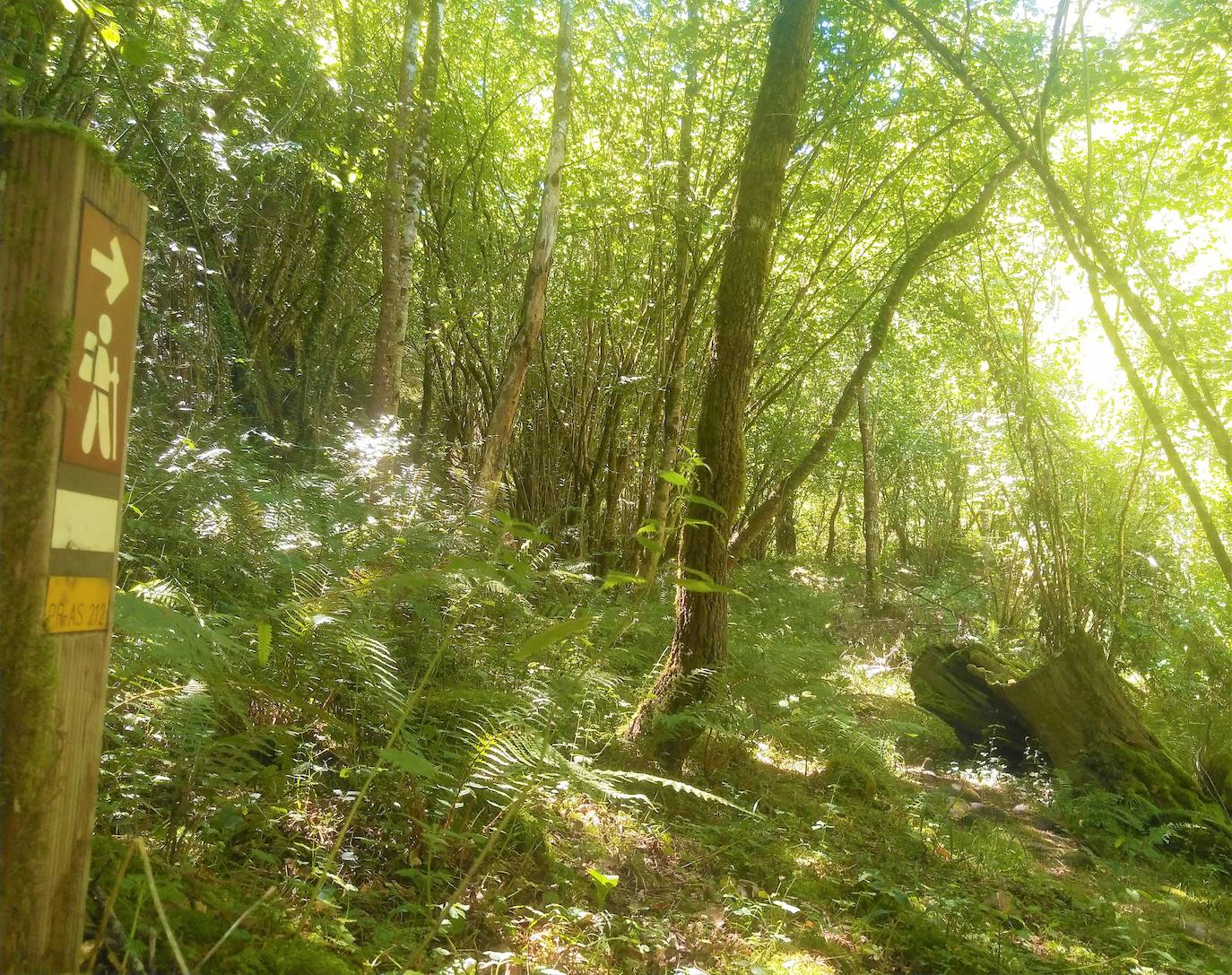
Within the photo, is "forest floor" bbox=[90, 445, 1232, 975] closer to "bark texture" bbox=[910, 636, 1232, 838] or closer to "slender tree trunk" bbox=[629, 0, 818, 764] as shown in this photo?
"slender tree trunk" bbox=[629, 0, 818, 764]


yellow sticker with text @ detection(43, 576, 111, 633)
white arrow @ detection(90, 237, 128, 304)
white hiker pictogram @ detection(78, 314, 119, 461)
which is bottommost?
yellow sticker with text @ detection(43, 576, 111, 633)

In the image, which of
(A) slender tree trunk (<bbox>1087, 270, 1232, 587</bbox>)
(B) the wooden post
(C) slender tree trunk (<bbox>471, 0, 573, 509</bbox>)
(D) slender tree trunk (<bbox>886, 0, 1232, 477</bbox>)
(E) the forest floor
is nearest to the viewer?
(B) the wooden post

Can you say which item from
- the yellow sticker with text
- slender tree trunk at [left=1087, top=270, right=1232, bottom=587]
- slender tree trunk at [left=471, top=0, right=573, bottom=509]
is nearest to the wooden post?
the yellow sticker with text

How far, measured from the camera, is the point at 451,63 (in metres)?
11.1

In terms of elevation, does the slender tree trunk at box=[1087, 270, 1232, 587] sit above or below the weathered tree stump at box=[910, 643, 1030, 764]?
above

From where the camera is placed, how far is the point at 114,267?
1.41 metres

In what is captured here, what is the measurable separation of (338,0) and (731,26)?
5668 millimetres

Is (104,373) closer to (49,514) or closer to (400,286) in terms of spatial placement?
(49,514)

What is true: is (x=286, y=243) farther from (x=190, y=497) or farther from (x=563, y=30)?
(x=190, y=497)

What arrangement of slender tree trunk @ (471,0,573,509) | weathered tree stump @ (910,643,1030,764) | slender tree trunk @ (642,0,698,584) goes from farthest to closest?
weathered tree stump @ (910,643,1030,764) < slender tree trunk @ (471,0,573,509) < slender tree trunk @ (642,0,698,584)

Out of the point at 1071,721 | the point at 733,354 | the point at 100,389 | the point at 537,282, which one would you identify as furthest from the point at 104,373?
the point at 1071,721

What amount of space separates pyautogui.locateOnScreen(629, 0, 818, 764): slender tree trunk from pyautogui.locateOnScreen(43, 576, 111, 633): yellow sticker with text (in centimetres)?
371

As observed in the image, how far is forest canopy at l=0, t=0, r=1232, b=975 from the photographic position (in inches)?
113

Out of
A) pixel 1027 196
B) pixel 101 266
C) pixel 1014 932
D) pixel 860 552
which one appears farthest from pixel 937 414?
pixel 101 266
